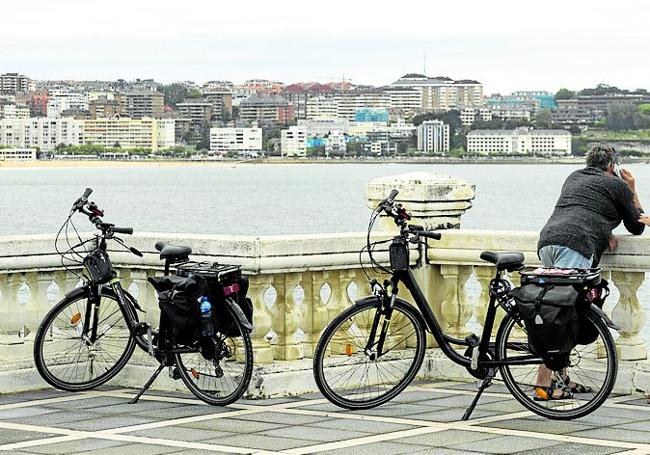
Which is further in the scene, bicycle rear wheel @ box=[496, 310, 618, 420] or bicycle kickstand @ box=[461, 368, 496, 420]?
bicycle kickstand @ box=[461, 368, 496, 420]

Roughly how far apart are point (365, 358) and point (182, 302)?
41.5 inches

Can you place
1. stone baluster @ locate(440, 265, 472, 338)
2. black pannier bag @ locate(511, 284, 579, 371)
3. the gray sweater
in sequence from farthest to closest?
stone baluster @ locate(440, 265, 472, 338)
the gray sweater
black pannier bag @ locate(511, 284, 579, 371)

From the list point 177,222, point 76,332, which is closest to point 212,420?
point 76,332

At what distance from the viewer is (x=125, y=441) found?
278 inches

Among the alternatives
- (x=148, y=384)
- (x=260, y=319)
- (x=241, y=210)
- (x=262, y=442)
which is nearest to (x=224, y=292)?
(x=260, y=319)

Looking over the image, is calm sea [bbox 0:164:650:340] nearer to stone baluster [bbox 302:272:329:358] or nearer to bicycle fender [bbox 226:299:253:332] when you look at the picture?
stone baluster [bbox 302:272:329:358]

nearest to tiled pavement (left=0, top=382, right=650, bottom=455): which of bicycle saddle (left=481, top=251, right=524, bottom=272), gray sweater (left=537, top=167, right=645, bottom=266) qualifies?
bicycle saddle (left=481, top=251, right=524, bottom=272)

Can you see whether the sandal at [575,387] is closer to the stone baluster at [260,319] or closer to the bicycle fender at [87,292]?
the stone baluster at [260,319]

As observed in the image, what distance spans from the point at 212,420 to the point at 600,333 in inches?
76.8

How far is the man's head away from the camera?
811cm

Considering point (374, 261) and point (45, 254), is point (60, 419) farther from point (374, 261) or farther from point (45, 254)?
point (374, 261)

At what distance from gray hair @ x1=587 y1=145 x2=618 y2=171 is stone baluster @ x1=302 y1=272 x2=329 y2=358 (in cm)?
163

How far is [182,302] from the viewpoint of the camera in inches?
311

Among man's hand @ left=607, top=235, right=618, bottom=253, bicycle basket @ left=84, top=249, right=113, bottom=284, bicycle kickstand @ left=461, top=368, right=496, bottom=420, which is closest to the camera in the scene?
bicycle kickstand @ left=461, top=368, right=496, bottom=420
